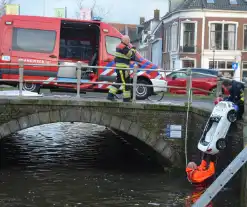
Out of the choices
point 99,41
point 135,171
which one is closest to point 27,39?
point 99,41

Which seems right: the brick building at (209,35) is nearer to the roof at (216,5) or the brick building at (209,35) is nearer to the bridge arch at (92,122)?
the roof at (216,5)

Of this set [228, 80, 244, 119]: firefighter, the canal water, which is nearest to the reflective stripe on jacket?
the canal water

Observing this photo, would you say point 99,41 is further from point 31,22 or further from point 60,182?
point 60,182

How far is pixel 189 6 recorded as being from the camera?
4566cm

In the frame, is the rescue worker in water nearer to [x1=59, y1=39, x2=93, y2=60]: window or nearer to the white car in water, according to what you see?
the white car in water

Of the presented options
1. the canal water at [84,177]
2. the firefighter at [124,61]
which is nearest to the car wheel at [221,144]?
the canal water at [84,177]

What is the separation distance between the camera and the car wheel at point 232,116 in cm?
1036

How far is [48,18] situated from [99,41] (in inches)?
68.0

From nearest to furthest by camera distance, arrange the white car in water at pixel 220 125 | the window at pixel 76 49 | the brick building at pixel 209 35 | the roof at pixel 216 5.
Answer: the white car in water at pixel 220 125, the window at pixel 76 49, the brick building at pixel 209 35, the roof at pixel 216 5

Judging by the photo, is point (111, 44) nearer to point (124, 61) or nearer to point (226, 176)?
point (124, 61)

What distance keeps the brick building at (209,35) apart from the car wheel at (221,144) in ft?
114

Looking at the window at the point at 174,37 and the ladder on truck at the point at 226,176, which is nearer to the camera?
the ladder on truck at the point at 226,176

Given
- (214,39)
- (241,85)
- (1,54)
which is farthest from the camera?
(214,39)

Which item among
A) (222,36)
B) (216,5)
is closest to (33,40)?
(222,36)
